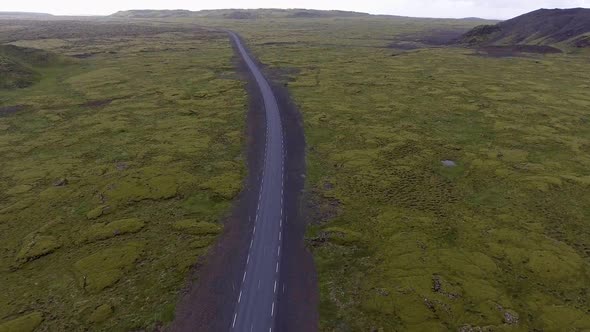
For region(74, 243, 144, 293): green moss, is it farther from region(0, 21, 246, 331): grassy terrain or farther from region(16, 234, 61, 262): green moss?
region(16, 234, 61, 262): green moss

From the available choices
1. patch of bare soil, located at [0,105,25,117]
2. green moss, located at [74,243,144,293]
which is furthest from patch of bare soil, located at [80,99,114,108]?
green moss, located at [74,243,144,293]

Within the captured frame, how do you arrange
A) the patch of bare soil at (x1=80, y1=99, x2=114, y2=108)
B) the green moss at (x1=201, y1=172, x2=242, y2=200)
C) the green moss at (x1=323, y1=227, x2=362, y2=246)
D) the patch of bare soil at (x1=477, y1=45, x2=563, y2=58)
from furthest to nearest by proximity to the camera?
the patch of bare soil at (x1=477, y1=45, x2=563, y2=58) → the patch of bare soil at (x1=80, y1=99, x2=114, y2=108) → the green moss at (x1=201, y1=172, x2=242, y2=200) → the green moss at (x1=323, y1=227, x2=362, y2=246)

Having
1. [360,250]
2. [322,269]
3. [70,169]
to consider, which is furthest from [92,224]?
[360,250]

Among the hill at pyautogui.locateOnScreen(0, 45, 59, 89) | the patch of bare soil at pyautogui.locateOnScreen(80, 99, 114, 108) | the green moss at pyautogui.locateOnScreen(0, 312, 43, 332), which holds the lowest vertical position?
the green moss at pyautogui.locateOnScreen(0, 312, 43, 332)

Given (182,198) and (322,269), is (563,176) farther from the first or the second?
(182,198)

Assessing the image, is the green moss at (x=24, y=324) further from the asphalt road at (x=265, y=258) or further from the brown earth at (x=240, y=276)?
the asphalt road at (x=265, y=258)

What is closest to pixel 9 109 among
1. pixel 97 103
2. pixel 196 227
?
pixel 97 103

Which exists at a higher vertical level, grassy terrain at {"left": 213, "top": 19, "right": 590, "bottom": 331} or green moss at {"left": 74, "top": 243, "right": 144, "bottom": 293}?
grassy terrain at {"left": 213, "top": 19, "right": 590, "bottom": 331}
